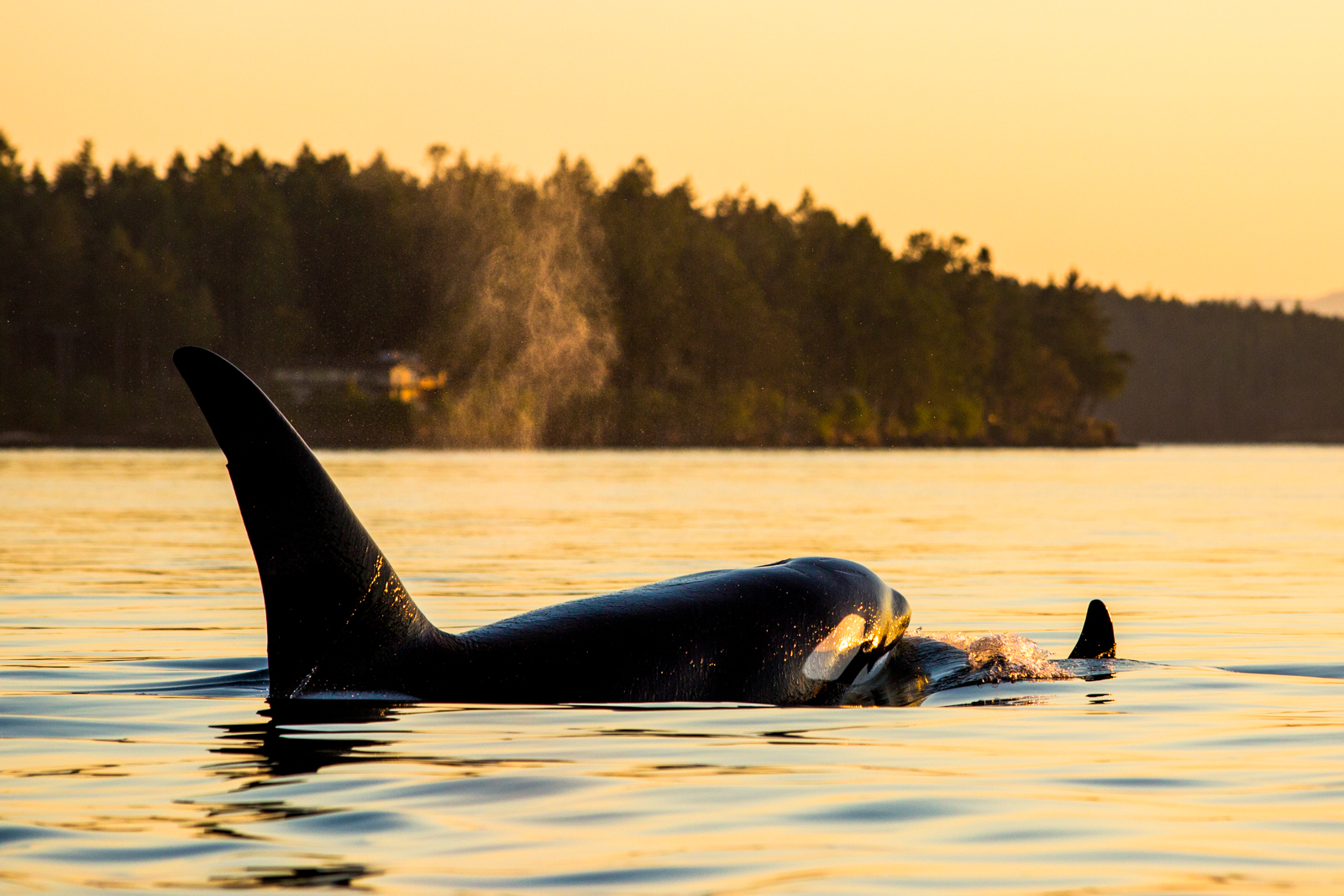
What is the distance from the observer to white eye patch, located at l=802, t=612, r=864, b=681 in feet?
34.9

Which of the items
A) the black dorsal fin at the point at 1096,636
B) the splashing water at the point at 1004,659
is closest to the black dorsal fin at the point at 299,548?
the splashing water at the point at 1004,659

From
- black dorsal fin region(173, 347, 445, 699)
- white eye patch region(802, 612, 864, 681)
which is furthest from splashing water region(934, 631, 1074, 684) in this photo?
black dorsal fin region(173, 347, 445, 699)

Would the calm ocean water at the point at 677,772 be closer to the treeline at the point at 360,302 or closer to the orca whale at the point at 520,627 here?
the orca whale at the point at 520,627

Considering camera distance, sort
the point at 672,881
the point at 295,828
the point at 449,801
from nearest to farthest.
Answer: the point at 672,881 < the point at 295,828 < the point at 449,801

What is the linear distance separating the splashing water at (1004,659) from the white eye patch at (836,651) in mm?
1504

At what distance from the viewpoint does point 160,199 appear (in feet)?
606

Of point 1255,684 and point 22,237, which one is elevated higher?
point 22,237

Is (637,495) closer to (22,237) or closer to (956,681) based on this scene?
(956,681)

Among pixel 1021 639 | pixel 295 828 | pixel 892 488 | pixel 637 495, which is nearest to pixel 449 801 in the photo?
pixel 295 828

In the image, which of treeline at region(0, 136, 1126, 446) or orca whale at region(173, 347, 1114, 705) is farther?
treeline at region(0, 136, 1126, 446)

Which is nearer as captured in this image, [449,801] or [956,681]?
[449,801]

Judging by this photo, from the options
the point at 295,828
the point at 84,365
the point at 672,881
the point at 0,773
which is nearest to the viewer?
the point at 672,881

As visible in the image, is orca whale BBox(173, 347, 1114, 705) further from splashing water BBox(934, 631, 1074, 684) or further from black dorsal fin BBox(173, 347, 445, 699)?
splashing water BBox(934, 631, 1074, 684)

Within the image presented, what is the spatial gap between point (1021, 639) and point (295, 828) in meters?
6.89
